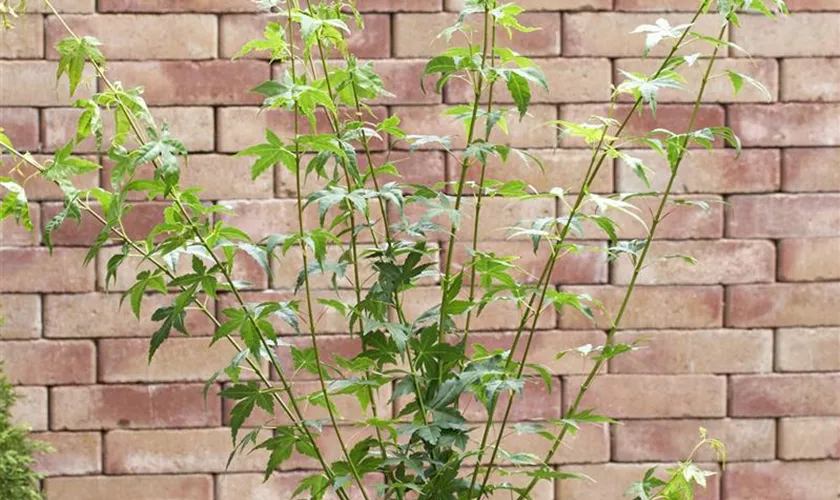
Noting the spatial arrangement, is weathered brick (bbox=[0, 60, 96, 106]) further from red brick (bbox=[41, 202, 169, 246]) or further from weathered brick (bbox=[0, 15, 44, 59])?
red brick (bbox=[41, 202, 169, 246])

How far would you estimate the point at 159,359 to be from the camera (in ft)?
7.01

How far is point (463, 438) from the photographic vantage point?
146 centimetres

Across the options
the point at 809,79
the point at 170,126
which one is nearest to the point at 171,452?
the point at 170,126

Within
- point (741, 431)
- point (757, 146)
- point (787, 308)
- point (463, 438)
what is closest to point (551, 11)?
point (757, 146)

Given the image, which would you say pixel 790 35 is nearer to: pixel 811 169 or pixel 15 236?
pixel 811 169

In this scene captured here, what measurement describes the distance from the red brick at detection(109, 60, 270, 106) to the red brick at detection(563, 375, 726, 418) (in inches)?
30.0

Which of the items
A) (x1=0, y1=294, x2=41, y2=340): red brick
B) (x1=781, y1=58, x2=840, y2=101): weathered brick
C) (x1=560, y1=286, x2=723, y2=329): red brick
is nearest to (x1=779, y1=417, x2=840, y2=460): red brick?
(x1=560, y1=286, x2=723, y2=329): red brick

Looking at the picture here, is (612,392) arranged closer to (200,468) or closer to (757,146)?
(757,146)

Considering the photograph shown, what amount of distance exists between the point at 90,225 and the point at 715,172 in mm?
1072

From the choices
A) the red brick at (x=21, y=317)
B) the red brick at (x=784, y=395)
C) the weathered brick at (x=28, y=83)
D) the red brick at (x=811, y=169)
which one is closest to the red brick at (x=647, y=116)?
the red brick at (x=811, y=169)

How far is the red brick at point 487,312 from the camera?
2.15m

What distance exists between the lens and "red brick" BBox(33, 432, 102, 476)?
2.13 meters

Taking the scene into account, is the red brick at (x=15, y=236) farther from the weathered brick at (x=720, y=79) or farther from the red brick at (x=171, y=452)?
the weathered brick at (x=720, y=79)

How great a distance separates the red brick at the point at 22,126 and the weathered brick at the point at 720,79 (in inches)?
39.0
